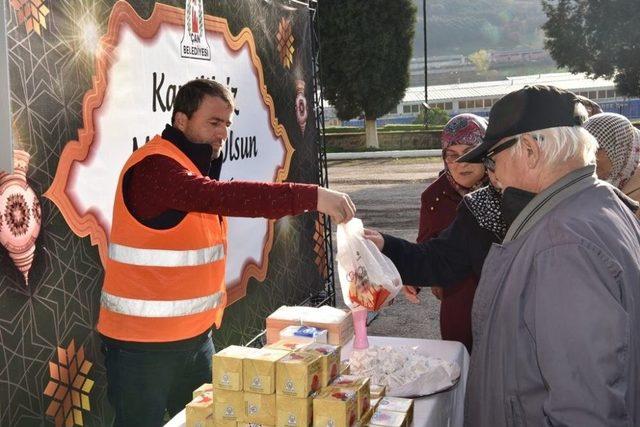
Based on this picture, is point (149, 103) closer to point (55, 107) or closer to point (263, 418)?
point (55, 107)

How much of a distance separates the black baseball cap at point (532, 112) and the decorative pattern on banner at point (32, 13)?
2116 millimetres

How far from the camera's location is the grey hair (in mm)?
1777

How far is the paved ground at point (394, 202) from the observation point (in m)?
6.36

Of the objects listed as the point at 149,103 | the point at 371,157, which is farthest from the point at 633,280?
the point at 371,157

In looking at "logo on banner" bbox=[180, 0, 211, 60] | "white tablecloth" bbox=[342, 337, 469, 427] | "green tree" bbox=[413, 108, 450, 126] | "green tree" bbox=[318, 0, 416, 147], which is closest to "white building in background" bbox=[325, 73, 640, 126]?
"green tree" bbox=[413, 108, 450, 126]

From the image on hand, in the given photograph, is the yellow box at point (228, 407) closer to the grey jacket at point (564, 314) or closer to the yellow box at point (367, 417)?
the yellow box at point (367, 417)

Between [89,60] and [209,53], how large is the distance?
48.8 inches

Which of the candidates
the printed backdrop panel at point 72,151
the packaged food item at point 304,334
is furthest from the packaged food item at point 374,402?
the printed backdrop panel at point 72,151

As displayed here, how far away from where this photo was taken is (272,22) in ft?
17.9

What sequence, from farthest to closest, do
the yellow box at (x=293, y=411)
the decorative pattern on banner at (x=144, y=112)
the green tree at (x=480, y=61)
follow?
the green tree at (x=480, y=61), the decorative pattern on banner at (x=144, y=112), the yellow box at (x=293, y=411)

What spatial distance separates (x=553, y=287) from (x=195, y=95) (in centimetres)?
174

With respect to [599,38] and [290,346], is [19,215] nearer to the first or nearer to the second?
[290,346]

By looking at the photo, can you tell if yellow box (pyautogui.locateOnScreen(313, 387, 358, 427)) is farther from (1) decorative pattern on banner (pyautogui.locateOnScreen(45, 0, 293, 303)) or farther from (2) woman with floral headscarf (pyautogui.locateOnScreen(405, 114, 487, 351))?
(1) decorative pattern on banner (pyautogui.locateOnScreen(45, 0, 293, 303))

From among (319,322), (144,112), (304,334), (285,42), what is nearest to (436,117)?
(285,42)
